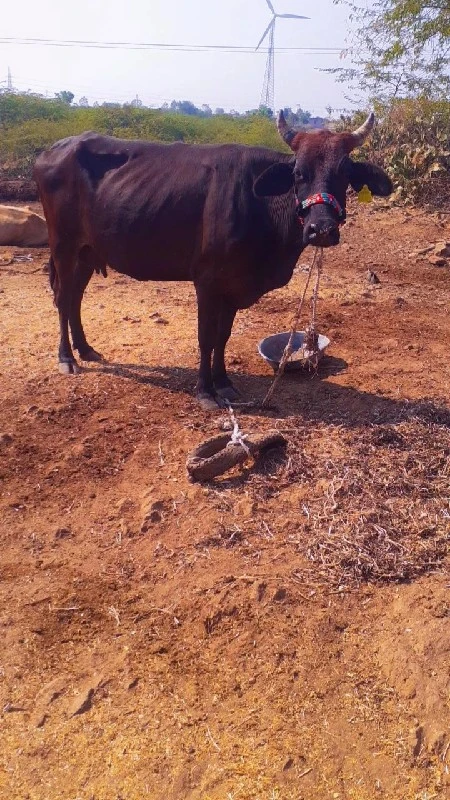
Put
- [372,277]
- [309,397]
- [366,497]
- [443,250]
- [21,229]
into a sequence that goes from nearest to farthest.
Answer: [366,497] < [309,397] < [372,277] < [443,250] < [21,229]

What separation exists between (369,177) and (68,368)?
288 cm

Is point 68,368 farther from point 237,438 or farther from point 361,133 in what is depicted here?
point 361,133

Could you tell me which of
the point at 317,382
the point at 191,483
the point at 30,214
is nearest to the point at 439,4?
the point at 30,214

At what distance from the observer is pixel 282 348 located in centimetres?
631

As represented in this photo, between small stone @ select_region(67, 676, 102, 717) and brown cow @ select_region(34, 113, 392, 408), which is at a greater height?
brown cow @ select_region(34, 113, 392, 408)

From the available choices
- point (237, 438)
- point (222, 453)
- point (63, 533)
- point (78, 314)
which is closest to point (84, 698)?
point (63, 533)

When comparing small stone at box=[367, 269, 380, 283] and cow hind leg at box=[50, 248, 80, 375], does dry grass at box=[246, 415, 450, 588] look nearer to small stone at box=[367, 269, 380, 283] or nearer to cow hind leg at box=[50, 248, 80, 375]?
cow hind leg at box=[50, 248, 80, 375]

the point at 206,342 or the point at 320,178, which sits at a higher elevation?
the point at 320,178

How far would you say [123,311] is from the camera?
25.9 feet

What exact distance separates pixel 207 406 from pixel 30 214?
6505mm

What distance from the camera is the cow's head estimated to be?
4.65 m

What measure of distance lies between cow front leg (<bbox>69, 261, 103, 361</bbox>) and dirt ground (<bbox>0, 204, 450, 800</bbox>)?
0.70ft

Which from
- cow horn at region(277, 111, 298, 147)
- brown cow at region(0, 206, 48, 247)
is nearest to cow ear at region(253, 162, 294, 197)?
cow horn at region(277, 111, 298, 147)

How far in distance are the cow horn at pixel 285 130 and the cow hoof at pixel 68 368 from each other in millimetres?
2531
